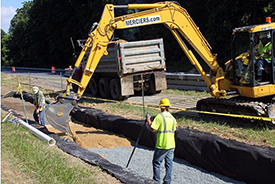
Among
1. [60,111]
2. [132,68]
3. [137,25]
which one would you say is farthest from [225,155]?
[132,68]

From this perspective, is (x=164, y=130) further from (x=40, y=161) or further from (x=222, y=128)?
(x=222, y=128)

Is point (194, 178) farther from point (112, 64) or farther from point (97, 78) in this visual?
point (97, 78)

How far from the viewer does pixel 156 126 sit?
6172 mm

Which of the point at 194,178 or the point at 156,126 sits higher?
the point at 156,126

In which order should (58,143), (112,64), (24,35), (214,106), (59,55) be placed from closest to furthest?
(58,143) → (214,106) → (112,64) → (59,55) → (24,35)

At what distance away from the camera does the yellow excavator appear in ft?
29.8

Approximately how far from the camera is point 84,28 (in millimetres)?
36406

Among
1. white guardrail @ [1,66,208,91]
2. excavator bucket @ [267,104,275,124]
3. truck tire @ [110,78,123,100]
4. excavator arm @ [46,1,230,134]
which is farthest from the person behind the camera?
white guardrail @ [1,66,208,91]

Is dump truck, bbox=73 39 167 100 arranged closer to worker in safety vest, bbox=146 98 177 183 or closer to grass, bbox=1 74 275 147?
grass, bbox=1 74 275 147

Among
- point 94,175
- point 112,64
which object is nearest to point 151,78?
point 112,64

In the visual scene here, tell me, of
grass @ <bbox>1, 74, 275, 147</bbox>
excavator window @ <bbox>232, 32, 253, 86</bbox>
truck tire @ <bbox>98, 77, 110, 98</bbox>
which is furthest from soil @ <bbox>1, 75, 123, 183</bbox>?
excavator window @ <bbox>232, 32, 253, 86</bbox>

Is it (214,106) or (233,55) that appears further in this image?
(214,106)

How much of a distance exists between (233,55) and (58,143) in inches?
221

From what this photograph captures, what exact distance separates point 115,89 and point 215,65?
5.74 m
